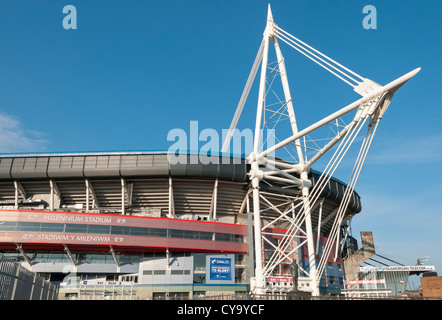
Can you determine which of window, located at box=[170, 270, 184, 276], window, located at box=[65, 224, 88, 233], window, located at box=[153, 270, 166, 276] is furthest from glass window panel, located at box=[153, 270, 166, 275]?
window, located at box=[65, 224, 88, 233]

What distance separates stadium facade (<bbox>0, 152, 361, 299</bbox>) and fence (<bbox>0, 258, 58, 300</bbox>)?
22.1m

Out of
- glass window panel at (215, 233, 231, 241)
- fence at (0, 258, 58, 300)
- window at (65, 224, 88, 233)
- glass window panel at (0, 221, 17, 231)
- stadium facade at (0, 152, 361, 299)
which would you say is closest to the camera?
fence at (0, 258, 58, 300)

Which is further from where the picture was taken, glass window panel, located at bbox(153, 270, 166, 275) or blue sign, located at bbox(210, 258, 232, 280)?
blue sign, located at bbox(210, 258, 232, 280)

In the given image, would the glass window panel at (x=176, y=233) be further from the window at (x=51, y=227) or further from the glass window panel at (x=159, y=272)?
the window at (x=51, y=227)

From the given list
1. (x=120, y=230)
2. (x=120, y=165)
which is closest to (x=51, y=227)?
(x=120, y=230)

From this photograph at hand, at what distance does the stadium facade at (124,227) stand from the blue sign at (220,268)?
4.9 inches

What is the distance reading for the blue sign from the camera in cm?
4350

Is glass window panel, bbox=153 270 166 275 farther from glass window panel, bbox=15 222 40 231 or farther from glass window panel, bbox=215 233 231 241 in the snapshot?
glass window panel, bbox=15 222 40 231

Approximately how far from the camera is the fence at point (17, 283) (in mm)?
14016

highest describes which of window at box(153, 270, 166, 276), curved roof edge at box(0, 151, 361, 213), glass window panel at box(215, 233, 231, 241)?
curved roof edge at box(0, 151, 361, 213)

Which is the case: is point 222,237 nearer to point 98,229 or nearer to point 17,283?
point 98,229
